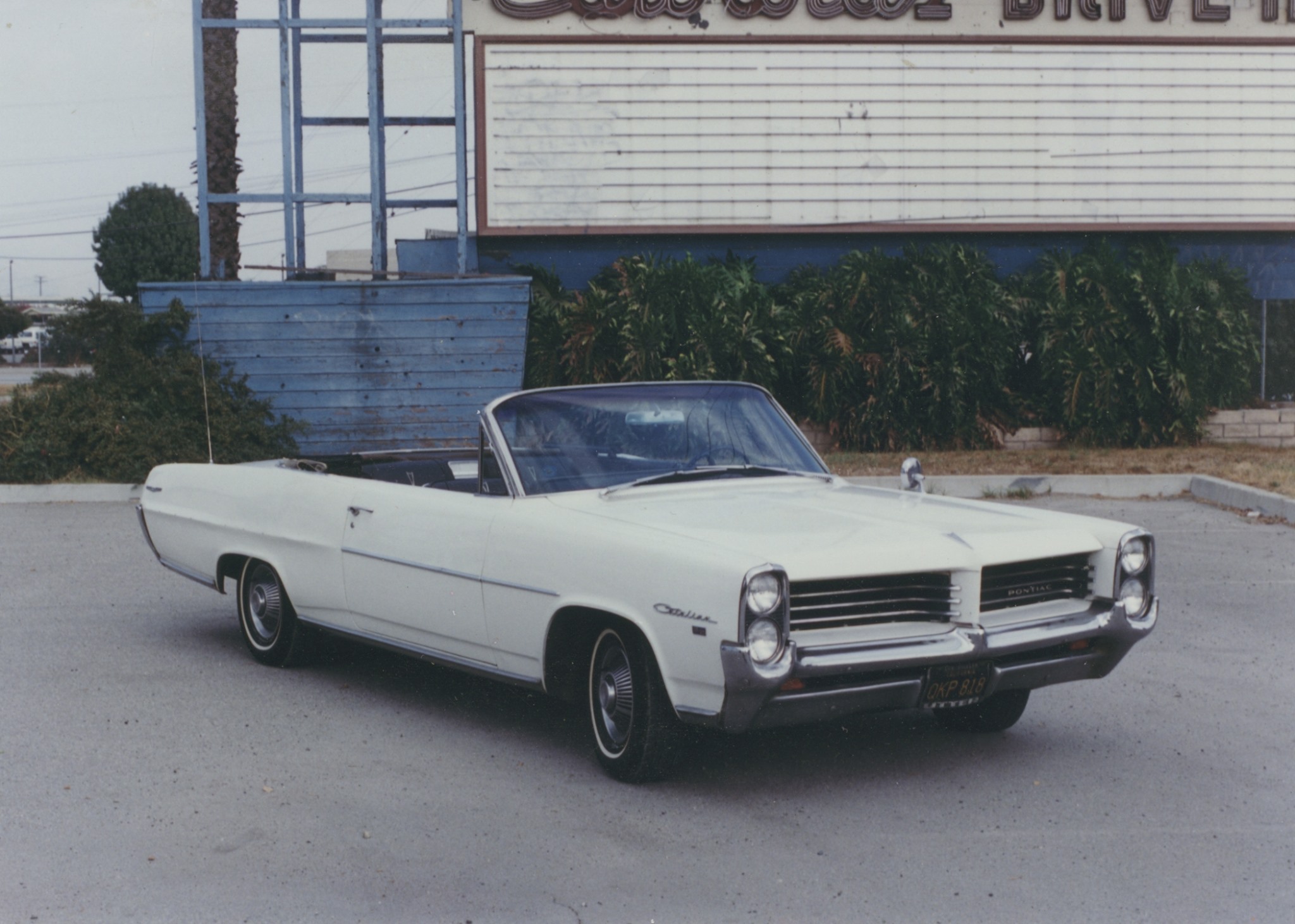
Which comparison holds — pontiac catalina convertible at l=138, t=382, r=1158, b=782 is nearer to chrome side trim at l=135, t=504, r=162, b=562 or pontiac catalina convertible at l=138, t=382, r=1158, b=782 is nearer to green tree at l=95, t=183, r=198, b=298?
chrome side trim at l=135, t=504, r=162, b=562

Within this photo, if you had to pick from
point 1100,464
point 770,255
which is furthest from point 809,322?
point 1100,464

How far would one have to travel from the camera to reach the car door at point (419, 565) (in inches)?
209

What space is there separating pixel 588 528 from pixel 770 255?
552 inches

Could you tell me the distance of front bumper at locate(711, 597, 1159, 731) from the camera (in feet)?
13.9

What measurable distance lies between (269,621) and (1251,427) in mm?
14501

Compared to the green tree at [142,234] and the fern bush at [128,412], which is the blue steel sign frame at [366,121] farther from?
the green tree at [142,234]

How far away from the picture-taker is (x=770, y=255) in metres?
18.4

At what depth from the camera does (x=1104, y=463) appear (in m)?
15.3

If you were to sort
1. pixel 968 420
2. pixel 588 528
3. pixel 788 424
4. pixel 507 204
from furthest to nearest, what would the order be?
pixel 507 204 < pixel 968 420 < pixel 788 424 < pixel 588 528

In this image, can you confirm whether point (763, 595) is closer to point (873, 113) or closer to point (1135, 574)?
point (1135, 574)

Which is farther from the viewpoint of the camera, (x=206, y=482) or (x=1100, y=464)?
(x=1100, y=464)

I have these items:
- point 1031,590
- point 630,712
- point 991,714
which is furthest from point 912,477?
point 630,712

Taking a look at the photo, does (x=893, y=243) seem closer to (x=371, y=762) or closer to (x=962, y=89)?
(x=962, y=89)

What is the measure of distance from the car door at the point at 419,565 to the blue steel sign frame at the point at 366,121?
10454 millimetres
